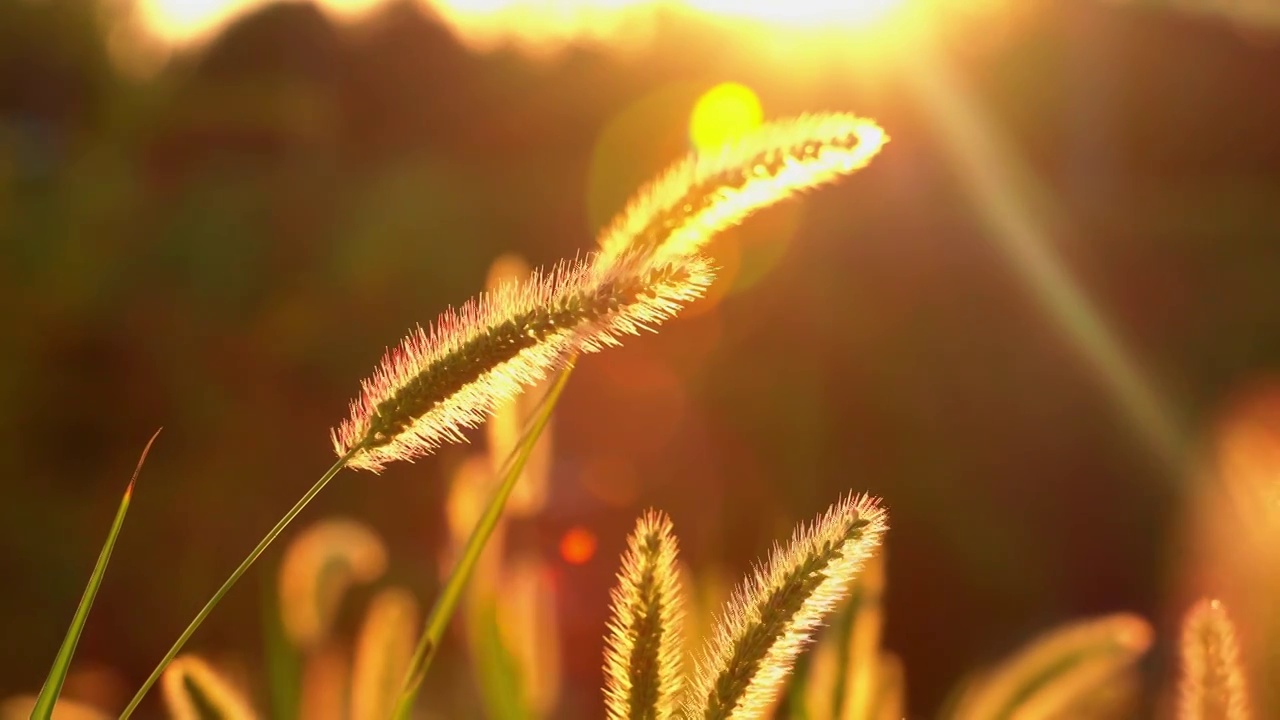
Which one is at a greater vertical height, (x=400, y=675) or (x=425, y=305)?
(x=425, y=305)

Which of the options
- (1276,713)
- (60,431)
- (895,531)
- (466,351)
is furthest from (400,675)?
(60,431)

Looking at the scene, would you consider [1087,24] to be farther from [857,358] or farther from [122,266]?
[122,266]

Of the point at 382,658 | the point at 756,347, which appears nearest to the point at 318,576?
the point at 382,658

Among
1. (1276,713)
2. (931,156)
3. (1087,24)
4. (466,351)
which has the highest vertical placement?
(1087,24)

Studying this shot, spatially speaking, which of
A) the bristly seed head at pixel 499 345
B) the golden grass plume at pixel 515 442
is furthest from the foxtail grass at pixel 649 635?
the golden grass plume at pixel 515 442

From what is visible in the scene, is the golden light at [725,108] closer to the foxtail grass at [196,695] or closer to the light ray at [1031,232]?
the light ray at [1031,232]

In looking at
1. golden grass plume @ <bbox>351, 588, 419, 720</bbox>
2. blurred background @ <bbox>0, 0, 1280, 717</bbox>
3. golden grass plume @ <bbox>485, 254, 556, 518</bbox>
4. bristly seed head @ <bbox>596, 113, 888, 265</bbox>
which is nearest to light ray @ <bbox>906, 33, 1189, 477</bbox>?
blurred background @ <bbox>0, 0, 1280, 717</bbox>

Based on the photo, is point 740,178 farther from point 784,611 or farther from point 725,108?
point 725,108
